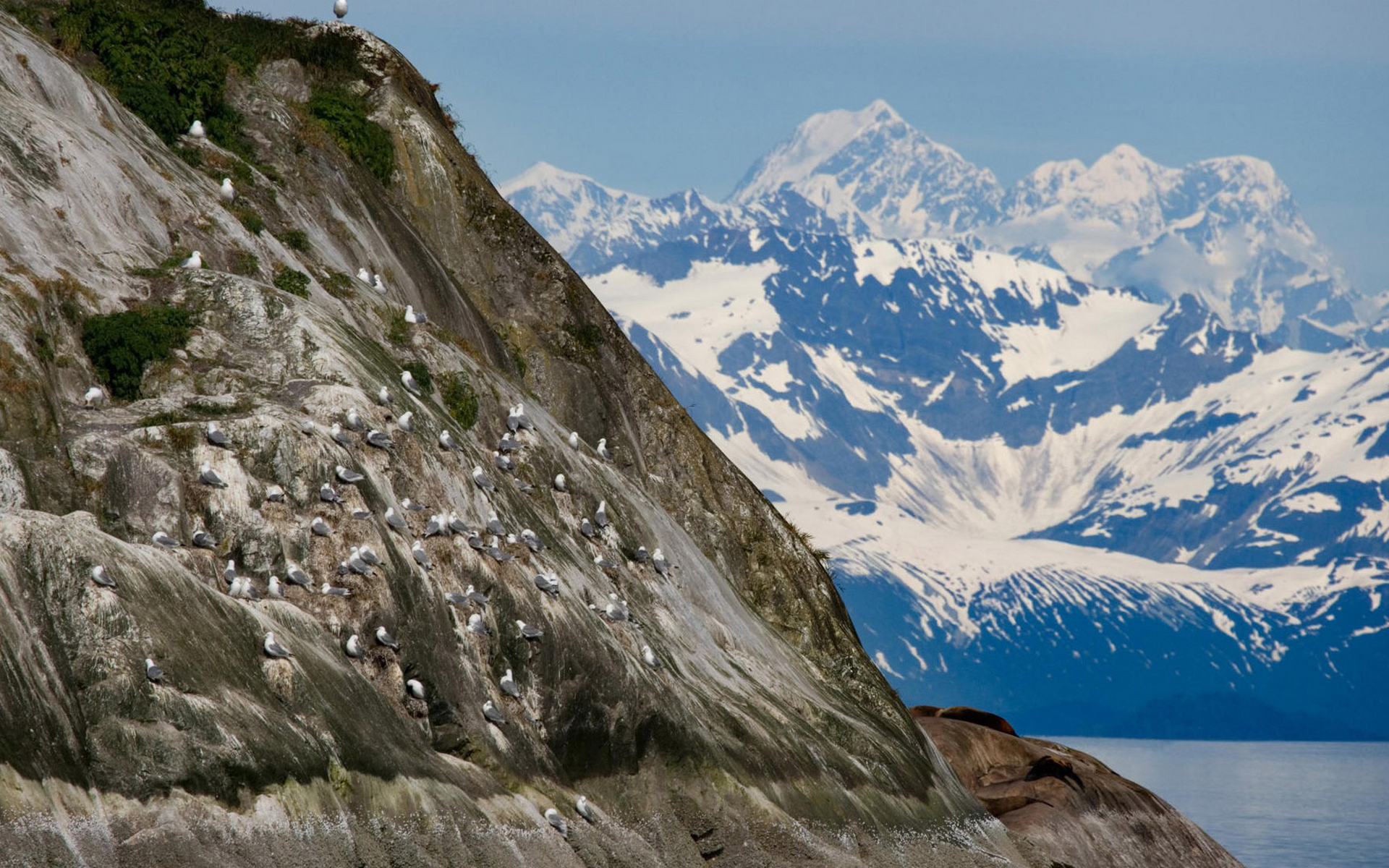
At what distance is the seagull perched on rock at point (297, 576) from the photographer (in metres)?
36.4

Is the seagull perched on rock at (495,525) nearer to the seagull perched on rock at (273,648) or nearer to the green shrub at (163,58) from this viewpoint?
the seagull perched on rock at (273,648)

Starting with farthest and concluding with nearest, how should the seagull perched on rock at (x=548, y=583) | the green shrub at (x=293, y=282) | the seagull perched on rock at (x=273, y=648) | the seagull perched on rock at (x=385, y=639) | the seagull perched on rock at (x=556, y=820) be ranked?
the green shrub at (x=293, y=282) → the seagull perched on rock at (x=548, y=583) → the seagull perched on rock at (x=556, y=820) → the seagull perched on rock at (x=385, y=639) → the seagull perched on rock at (x=273, y=648)

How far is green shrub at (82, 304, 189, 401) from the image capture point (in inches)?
1533

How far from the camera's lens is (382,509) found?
39438 millimetres

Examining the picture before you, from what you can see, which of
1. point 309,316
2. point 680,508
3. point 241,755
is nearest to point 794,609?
point 680,508

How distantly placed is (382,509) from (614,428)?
24067 millimetres

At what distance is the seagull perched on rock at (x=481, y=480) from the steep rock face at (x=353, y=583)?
0.22 m

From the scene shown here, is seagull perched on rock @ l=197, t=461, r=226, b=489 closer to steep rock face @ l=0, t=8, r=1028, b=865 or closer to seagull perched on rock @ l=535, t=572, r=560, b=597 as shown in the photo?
steep rock face @ l=0, t=8, r=1028, b=865

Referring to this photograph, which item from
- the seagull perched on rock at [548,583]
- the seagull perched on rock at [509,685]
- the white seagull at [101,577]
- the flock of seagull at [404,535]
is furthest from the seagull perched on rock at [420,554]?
the white seagull at [101,577]

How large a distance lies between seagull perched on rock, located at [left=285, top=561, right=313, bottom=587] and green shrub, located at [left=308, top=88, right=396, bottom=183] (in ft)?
88.3

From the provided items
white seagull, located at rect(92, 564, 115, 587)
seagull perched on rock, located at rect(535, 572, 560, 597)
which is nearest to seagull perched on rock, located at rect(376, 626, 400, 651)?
seagull perched on rock, located at rect(535, 572, 560, 597)

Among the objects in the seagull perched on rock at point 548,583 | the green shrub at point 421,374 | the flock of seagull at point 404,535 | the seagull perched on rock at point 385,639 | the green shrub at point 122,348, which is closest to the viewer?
the flock of seagull at point 404,535

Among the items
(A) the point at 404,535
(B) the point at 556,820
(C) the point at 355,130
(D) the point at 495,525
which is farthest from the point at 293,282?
(B) the point at 556,820

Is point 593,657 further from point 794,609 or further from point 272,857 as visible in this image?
point 794,609
